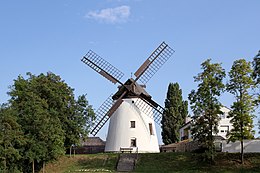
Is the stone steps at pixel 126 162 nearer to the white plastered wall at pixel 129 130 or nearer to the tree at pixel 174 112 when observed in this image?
the white plastered wall at pixel 129 130

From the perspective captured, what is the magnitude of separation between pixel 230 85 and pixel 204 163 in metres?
7.26

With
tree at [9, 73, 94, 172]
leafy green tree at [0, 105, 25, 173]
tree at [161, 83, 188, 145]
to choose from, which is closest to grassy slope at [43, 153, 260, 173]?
tree at [9, 73, 94, 172]

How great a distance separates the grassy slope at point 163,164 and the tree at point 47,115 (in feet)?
6.73

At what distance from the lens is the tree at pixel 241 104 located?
36219 mm

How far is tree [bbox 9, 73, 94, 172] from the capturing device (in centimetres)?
3481

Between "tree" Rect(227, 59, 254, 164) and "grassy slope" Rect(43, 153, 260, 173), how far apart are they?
1399 millimetres

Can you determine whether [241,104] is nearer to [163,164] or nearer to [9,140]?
[163,164]

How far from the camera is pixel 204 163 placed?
3728cm

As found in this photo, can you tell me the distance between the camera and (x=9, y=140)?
3111cm

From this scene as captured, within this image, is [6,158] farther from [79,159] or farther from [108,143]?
[108,143]

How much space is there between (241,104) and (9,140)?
19355mm

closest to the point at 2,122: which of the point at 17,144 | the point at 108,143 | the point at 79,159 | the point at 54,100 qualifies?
the point at 17,144

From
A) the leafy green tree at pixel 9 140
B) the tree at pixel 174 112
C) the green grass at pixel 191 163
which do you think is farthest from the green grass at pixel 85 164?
the tree at pixel 174 112

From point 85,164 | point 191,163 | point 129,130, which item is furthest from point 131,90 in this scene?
point 191,163
